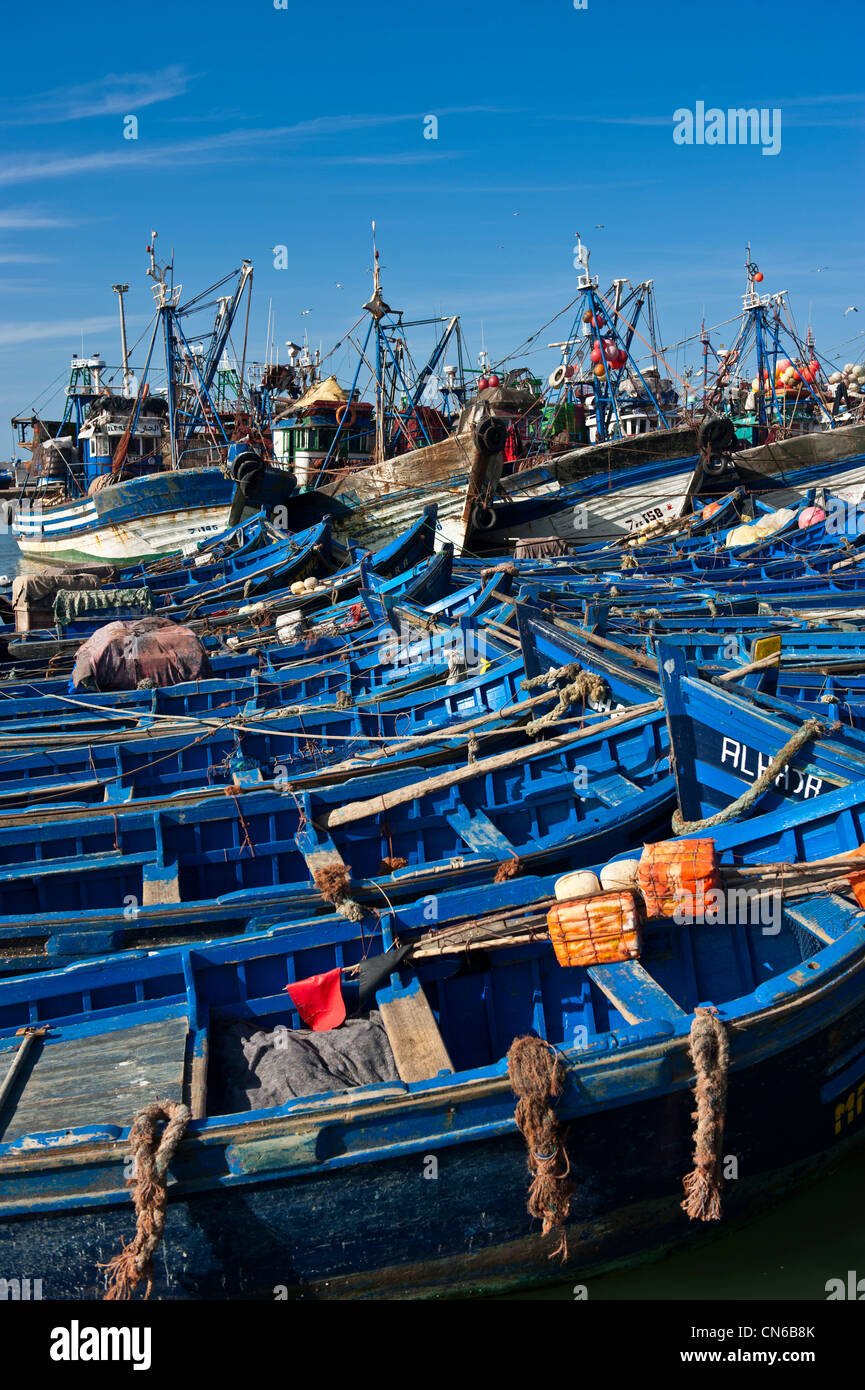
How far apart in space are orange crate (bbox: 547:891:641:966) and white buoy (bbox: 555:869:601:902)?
0.89 feet

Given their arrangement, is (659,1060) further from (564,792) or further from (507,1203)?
(564,792)

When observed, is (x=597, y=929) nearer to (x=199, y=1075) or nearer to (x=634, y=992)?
(x=634, y=992)

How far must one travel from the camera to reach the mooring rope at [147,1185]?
439cm

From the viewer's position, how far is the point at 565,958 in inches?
237

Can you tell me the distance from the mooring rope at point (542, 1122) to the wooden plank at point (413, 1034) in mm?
593

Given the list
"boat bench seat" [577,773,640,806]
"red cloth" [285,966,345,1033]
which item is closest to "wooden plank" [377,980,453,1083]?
"red cloth" [285,966,345,1033]

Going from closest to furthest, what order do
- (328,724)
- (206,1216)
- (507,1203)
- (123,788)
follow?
(206,1216) < (507,1203) < (123,788) < (328,724)

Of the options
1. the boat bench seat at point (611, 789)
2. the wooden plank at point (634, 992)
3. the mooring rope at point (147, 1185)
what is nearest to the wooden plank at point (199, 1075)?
the mooring rope at point (147, 1185)

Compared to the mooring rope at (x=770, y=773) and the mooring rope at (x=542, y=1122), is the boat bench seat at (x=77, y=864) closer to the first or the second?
the mooring rope at (x=542, y=1122)

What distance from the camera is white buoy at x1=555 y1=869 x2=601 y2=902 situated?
6297 mm

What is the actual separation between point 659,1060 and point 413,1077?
55.4 inches

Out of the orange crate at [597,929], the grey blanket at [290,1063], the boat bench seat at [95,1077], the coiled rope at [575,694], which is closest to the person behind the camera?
the boat bench seat at [95,1077]

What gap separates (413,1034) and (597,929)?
1292 millimetres
